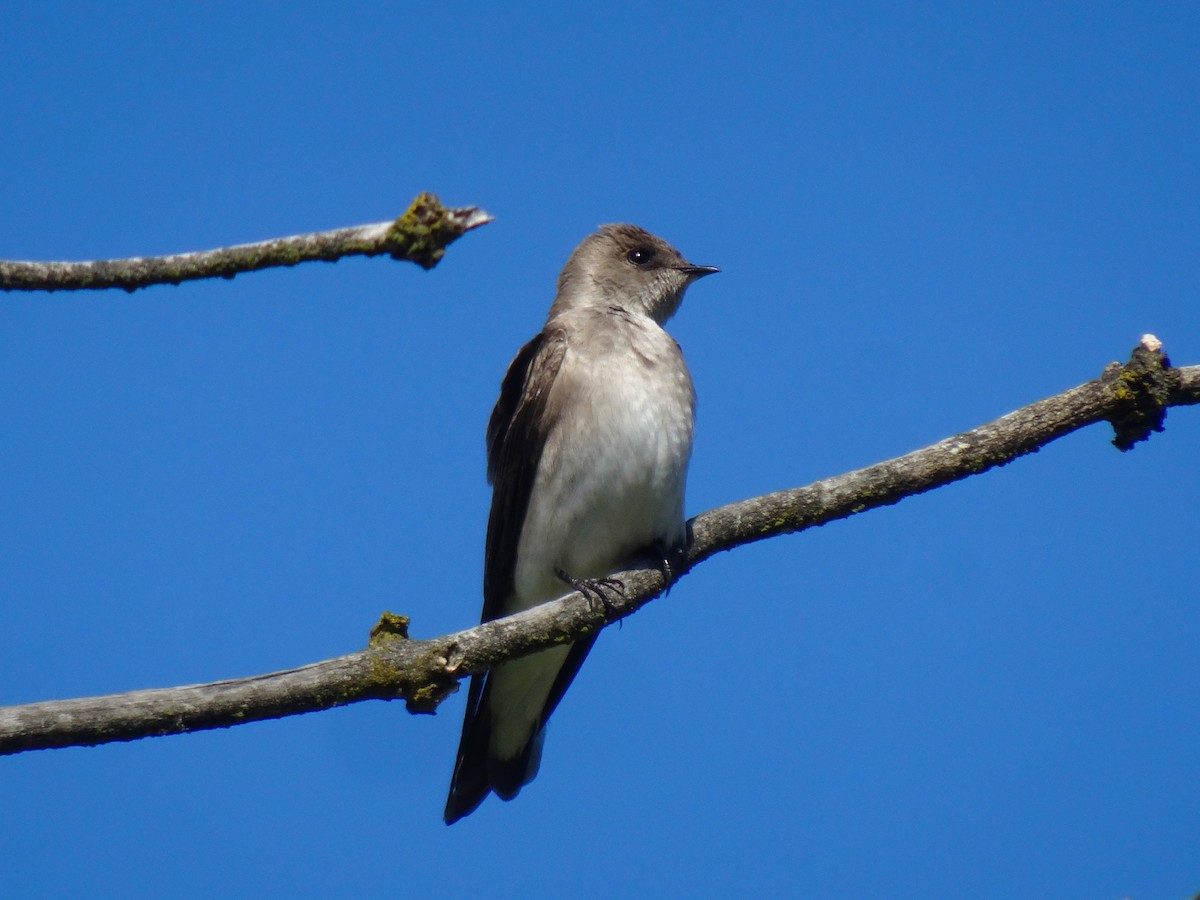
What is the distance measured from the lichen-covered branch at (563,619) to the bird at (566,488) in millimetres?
490

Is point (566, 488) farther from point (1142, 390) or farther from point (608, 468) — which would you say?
point (1142, 390)

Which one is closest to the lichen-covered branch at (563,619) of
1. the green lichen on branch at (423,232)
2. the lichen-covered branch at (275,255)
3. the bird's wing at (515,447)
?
the bird's wing at (515,447)

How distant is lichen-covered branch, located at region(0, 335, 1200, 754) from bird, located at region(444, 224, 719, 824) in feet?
1.61

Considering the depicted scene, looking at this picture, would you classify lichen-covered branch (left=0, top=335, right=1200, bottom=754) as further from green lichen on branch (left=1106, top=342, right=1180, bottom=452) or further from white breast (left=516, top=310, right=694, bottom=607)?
white breast (left=516, top=310, right=694, bottom=607)

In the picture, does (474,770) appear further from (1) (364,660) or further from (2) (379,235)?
(2) (379,235)

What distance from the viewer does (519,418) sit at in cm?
809

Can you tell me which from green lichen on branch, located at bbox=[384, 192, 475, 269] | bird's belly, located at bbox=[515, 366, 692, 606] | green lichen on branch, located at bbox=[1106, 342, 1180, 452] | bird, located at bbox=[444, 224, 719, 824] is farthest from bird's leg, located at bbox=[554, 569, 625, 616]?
green lichen on branch, located at bbox=[1106, 342, 1180, 452]

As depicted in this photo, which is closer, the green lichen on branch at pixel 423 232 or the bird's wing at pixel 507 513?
the green lichen on branch at pixel 423 232

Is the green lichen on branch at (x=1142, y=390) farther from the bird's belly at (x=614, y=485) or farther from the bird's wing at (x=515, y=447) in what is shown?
the bird's wing at (x=515, y=447)

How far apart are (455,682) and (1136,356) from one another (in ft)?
12.3

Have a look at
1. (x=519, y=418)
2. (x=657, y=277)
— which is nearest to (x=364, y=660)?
(x=519, y=418)

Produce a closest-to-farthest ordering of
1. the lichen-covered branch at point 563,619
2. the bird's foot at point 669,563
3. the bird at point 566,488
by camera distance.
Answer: the lichen-covered branch at point 563,619 < the bird's foot at point 669,563 < the bird at point 566,488

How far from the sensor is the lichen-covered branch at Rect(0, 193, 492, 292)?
13.6 ft

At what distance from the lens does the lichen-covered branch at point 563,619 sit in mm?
4598
